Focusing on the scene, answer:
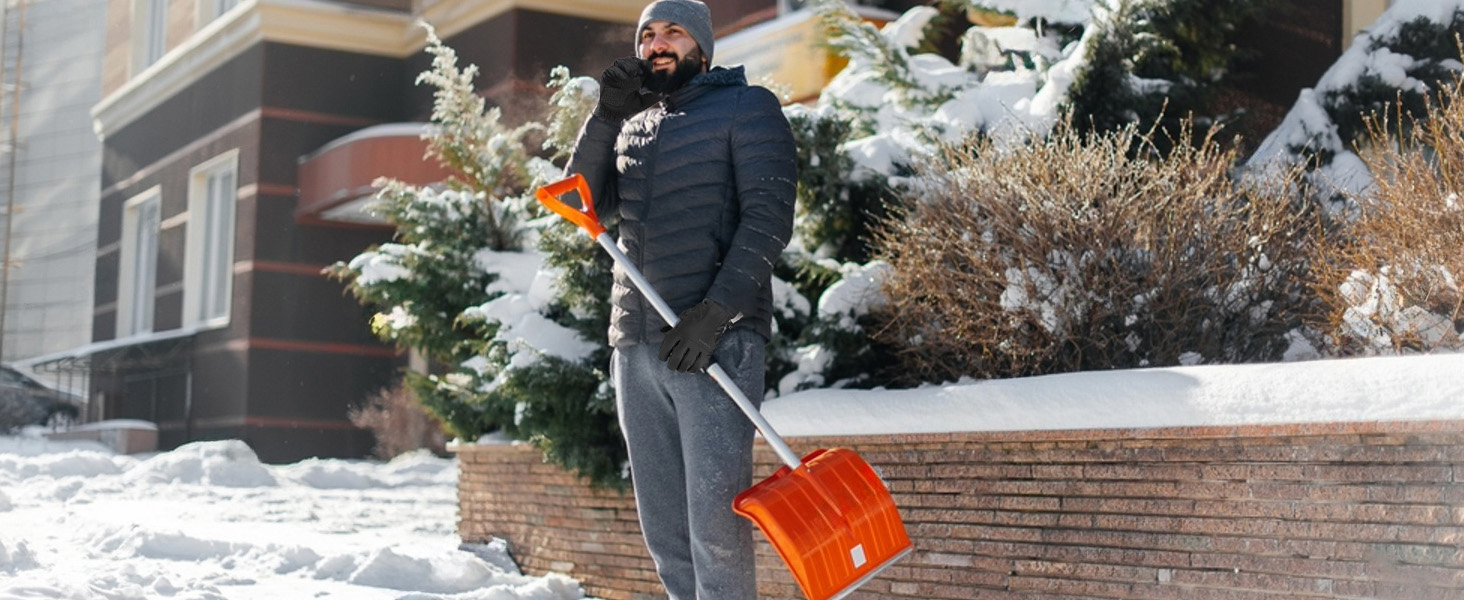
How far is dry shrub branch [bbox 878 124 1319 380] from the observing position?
581 centimetres

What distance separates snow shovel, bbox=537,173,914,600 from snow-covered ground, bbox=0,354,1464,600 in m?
1.06

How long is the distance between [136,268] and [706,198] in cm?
2252

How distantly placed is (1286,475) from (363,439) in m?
17.0

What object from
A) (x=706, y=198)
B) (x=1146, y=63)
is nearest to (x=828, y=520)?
(x=706, y=198)

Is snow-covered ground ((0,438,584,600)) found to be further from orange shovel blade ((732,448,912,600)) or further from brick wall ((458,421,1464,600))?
orange shovel blade ((732,448,912,600))

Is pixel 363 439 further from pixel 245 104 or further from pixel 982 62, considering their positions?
pixel 982 62

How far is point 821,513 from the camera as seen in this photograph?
13.6 ft

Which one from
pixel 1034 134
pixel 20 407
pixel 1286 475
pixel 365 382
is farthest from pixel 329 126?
pixel 1286 475

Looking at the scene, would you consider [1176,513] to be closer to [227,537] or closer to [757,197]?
[757,197]

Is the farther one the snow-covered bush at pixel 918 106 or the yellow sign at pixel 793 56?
the yellow sign at pixel 793 56

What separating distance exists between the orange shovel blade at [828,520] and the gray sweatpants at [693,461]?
0.12 metres

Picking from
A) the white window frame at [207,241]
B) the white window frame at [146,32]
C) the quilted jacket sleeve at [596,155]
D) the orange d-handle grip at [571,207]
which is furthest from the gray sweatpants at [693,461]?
the white window frame at [146,32]

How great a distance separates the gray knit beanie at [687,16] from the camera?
4.46 m

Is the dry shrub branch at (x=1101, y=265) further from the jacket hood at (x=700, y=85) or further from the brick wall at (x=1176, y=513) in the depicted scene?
the jacket hood at (x=700, y=85)
